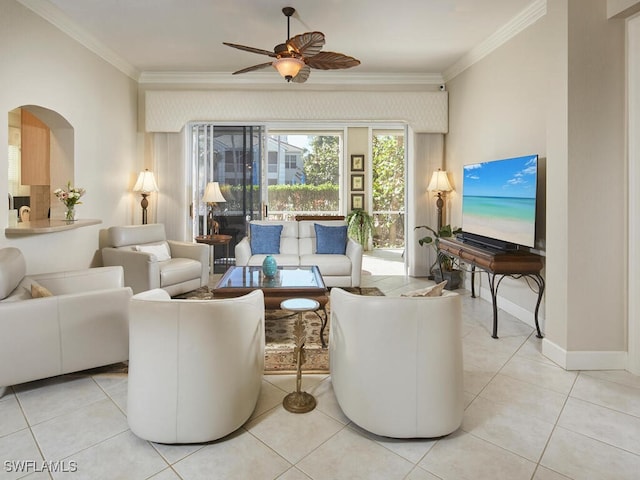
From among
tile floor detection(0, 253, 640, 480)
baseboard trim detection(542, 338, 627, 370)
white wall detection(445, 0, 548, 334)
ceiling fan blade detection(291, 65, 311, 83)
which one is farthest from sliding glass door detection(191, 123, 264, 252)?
baseboard trim detection(542, 338, 627, 370)

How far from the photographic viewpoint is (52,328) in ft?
7.57

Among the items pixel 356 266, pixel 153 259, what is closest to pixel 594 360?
pixel 356 266

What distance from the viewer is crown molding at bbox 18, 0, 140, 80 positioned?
11.2 feet

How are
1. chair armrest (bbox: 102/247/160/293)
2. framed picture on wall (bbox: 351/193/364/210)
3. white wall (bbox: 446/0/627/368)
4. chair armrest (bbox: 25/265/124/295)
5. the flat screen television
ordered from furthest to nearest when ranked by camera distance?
framed picture on wall (bbox: 351/193/364/210)
chair armrest (bbox: 102/247/160/293)
the flat screen television
chair armrest (bbox: 25/265/124/295)
white wall (bbox: 446/0/627/368)

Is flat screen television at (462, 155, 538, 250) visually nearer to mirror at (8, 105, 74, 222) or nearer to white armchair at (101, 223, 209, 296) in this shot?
white armchair at (101, 223, 209, 296)

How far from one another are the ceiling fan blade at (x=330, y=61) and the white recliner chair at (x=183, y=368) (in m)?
2.43

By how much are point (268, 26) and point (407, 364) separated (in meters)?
3.67

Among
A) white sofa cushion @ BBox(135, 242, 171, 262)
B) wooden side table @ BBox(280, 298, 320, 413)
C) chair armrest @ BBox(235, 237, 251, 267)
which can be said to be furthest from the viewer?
chair armrest @ BBox(235, 237, 251, 267)

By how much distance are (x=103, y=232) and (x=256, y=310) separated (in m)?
3.54

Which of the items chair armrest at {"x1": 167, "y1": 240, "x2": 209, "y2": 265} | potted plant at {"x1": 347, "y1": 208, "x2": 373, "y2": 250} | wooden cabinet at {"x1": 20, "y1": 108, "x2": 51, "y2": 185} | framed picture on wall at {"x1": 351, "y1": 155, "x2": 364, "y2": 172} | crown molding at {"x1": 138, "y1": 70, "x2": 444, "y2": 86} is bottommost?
chair armrest at {"x1": 167, "y1": 240, "x2": 209, "y2": 265}

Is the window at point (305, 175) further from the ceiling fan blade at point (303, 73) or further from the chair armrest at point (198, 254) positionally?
the ceiling fan blade at point (303, 73)

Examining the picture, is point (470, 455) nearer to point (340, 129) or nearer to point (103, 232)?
point (103, 232)

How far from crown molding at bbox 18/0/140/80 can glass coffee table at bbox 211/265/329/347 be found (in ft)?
9.53

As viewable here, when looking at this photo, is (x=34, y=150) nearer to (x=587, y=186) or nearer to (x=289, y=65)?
(x=289, y=65)
